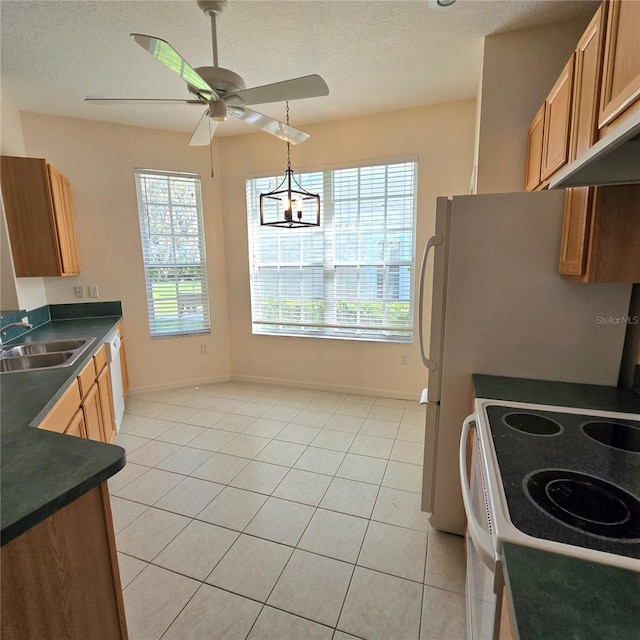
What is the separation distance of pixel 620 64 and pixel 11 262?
379 cm

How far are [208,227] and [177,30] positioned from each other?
2.15m

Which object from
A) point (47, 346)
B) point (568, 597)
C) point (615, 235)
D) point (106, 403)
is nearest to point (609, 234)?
point (615, 235)

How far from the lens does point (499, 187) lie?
2389 mm

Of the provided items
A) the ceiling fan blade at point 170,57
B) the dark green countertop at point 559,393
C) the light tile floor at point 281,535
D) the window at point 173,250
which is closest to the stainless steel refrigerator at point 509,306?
the dark green countertop at point 559,393

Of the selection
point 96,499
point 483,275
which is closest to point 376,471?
point 483,275

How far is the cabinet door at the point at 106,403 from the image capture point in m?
2.55

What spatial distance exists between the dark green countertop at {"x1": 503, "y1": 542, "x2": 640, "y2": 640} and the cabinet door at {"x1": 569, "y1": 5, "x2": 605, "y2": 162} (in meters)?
1.31

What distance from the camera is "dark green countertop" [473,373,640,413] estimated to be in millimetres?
1445

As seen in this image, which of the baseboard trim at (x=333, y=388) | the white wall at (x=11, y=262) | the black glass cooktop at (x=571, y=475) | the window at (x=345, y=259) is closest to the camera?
the black glass cooktop at (x=571, y=475)

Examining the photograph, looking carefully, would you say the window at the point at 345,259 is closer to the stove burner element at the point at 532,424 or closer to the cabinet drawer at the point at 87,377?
the cabinet drawer at the point at 87,377

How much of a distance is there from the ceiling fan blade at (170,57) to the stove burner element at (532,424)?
6.20 ft

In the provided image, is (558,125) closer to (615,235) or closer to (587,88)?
(587,88)

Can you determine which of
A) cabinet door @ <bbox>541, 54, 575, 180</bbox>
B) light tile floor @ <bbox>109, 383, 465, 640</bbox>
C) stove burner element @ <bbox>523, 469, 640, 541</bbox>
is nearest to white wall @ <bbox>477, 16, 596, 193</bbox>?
cabinet door @ <bbox>541, 54, 575, 180</bbox>

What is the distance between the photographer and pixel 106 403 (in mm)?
2697
